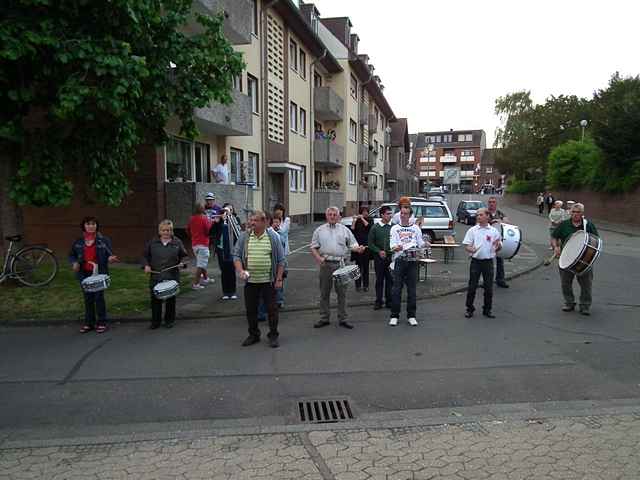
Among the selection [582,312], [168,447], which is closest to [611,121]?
[582,312]

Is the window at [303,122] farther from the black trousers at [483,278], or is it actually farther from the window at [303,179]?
the black trousers at [483,278]

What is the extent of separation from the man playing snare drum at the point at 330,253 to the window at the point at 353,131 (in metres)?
28.4

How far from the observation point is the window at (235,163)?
1772cm

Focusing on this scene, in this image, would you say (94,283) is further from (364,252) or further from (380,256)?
(364,252)

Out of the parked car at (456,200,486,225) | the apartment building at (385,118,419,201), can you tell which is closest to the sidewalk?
the parked car at (456,200,486,225)

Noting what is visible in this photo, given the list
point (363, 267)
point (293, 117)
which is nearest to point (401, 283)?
point (363, 267)

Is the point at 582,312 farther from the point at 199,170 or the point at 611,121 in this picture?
the point at 611,121

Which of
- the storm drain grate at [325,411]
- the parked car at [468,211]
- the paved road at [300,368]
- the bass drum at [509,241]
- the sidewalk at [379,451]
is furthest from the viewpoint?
the parked car at [468,211]

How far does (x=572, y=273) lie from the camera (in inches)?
306

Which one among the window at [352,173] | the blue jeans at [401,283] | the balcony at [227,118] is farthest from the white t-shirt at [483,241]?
the window at [352,173]

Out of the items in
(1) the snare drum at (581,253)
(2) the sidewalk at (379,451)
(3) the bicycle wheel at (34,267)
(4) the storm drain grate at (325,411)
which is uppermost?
(1) the snare drum at (581,253)

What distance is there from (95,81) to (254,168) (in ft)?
41.0

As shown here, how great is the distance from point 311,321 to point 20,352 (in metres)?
3.81

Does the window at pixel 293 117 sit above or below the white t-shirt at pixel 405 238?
above
